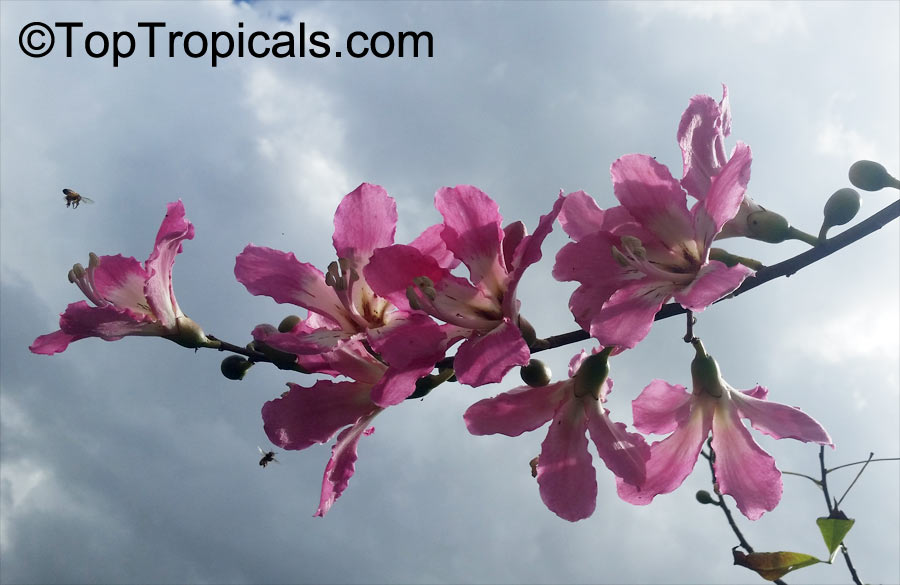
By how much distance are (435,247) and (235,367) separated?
71 cm

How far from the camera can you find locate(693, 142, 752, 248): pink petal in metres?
1.34

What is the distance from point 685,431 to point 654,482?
189 mm

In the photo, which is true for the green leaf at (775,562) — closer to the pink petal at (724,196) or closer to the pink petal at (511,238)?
the pink petal at (724,196)

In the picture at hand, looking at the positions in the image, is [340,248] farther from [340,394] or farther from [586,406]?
[586,406]

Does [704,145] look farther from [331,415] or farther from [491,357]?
[331,415]

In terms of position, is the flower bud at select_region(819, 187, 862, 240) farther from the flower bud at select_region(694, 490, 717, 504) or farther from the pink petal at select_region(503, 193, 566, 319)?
the flower bud at select_region(694, 490, 717, 504)

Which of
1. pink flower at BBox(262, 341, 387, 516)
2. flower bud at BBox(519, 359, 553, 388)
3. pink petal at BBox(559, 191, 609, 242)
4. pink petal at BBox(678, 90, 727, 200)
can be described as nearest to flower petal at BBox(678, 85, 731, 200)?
pink petal at BBox(678, 90, 727, 200)

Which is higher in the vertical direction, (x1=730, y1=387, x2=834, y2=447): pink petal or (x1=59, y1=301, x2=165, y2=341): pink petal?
(x1=59, y1=301, x2=165, y2=341): pink petal

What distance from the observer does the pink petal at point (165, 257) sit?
1.72 meters

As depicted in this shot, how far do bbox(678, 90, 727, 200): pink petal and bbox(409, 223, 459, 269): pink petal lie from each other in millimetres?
578

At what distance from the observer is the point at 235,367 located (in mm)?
1891

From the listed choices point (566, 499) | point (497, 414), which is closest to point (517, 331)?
point (497, 414)

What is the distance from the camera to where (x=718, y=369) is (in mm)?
1851

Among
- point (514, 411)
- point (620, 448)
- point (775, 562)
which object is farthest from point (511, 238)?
point (775, 562)
